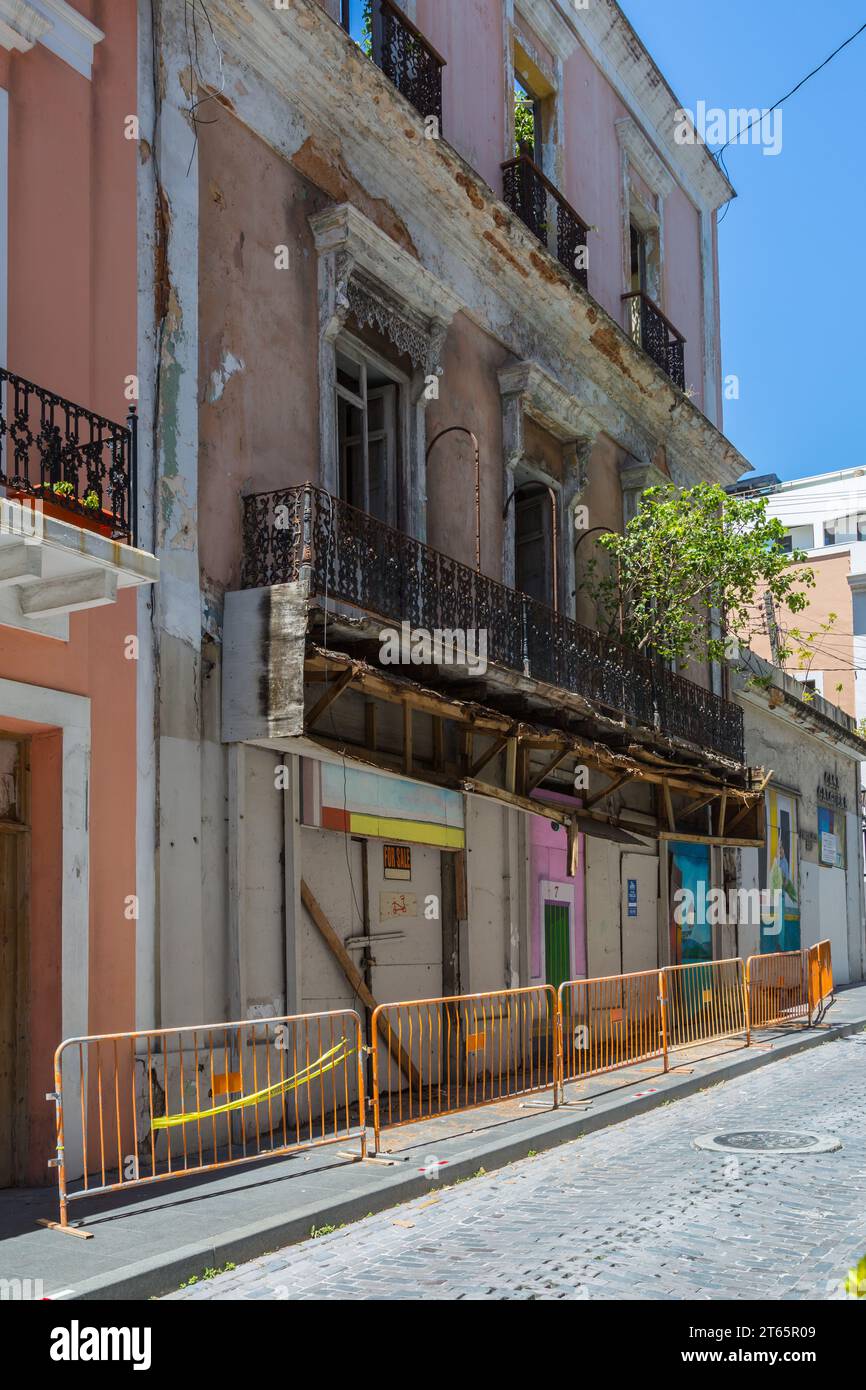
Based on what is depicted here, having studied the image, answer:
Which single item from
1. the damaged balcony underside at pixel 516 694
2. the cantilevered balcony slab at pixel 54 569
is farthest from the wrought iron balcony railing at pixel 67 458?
the damaged balcony underside at pixel 516 694

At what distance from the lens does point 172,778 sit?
1012cm

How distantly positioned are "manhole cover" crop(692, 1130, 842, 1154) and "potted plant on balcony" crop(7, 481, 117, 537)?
19.4 ft

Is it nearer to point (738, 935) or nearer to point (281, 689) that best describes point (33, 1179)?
point (281, 689)

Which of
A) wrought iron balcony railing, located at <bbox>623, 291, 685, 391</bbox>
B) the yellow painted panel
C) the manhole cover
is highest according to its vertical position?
wrought iron balcony railing, located at <bbox>623, 291, 685, 391</bbox>

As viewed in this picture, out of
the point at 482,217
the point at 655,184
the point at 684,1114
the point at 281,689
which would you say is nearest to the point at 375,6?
the point at 482,217

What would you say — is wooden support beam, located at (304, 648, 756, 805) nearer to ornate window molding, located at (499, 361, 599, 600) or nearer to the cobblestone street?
ornate window molding, located at (499, 361, 599, 600)

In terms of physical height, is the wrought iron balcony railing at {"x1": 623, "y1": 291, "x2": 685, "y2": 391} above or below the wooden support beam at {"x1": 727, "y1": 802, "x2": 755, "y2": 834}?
above

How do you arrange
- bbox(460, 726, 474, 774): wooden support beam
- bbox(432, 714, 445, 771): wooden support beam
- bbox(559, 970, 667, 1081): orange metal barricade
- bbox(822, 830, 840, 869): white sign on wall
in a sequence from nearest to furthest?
1. bbox(559, 970, 667, 1081): orange metal barricade
2. bbox(432, 714, 445, 771): wooden support beam
3. bbox(460, 726, 474, 774): wooden support beam
4. bbox(822, 830, 840, 869): white sign on wall

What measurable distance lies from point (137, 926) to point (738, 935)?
15.9m

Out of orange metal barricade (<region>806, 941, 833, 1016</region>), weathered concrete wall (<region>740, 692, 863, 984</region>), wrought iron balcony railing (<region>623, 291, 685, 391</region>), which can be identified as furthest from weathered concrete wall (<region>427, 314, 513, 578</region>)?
weathered concrete wall (<region>740, 692, 863, 984</region>)

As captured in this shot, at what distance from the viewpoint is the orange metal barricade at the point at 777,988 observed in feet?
54.3

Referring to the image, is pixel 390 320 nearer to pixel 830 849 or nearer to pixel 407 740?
pixel 407 740

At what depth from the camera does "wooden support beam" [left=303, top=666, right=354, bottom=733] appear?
11.1 meters

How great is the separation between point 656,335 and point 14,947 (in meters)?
15.2
